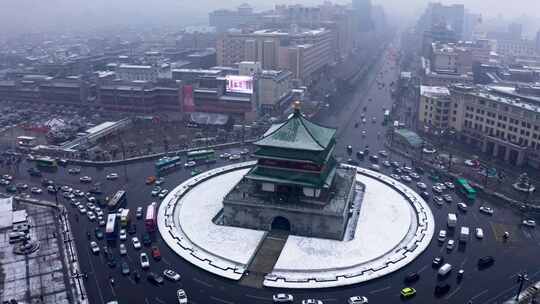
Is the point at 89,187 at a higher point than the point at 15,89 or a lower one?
lower

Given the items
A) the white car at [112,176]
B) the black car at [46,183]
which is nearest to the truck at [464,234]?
the white car at [112,176]

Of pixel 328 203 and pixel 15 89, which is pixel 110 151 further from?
pixel 15 89

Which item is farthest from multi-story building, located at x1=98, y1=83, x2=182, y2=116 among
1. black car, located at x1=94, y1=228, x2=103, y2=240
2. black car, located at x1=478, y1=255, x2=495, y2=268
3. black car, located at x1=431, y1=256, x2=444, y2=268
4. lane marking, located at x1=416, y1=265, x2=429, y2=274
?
black car, located at x1=478, y1=255, x2=495, y2=268

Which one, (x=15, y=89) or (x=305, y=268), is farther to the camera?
(x=15, y=89)

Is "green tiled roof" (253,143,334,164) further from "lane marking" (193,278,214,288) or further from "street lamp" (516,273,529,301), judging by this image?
"street lamp" (516,273,529,301)

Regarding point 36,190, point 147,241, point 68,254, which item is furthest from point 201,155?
point 68,254

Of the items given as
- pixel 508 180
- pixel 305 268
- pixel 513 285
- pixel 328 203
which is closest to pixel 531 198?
pixel 508 180
